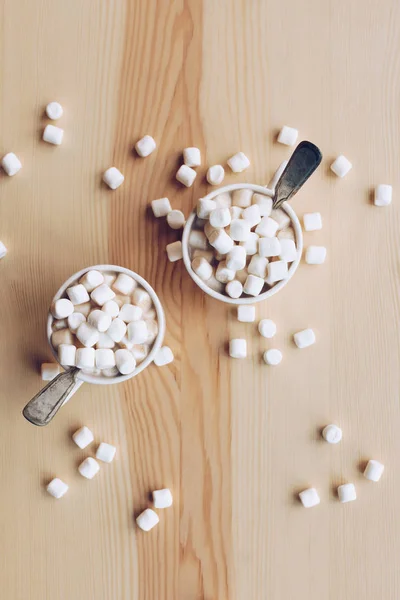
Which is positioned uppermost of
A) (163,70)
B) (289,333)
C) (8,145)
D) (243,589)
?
(163,70)

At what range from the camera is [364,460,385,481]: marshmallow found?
37.0 inches

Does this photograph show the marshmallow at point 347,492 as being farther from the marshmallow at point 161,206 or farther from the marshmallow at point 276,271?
the marshmallow at point 161,206

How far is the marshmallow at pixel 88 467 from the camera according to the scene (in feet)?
3.07

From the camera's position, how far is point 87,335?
0.80 metres

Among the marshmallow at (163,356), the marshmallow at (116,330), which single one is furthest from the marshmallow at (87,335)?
the marshmallow at (163,356)

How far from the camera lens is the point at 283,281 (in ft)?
2.74

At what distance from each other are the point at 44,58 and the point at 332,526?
31.3 inches

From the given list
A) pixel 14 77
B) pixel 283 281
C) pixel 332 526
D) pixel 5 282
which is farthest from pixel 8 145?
pixel 332 526

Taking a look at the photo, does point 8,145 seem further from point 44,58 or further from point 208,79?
point 208,79

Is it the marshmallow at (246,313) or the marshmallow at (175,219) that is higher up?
the marshmallow at (175,219)

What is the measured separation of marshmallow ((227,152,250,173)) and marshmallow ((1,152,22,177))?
303mm

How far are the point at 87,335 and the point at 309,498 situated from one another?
0.40m

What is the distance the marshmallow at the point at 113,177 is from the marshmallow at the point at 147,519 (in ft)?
1.53

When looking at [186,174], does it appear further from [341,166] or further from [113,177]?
[341,166]
